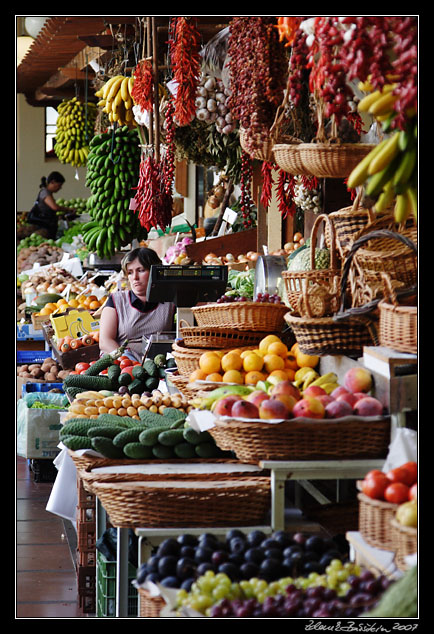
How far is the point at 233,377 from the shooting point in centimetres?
355

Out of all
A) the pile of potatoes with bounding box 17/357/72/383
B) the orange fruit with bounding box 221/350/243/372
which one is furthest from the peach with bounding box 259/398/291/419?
the pile of potatoes with bounding box 17/357/72/383

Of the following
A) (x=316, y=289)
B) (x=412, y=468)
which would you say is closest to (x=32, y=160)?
(x=316, y=289)

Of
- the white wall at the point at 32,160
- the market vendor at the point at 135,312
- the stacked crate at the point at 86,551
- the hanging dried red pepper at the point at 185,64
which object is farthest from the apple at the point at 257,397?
the white wall at the point at 32,160

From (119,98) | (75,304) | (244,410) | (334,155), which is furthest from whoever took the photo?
(75,304)

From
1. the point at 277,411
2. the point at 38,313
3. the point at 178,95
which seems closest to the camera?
the point at 277,411

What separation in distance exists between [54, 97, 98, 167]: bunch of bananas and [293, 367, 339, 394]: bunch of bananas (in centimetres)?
828

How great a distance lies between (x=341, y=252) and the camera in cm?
343

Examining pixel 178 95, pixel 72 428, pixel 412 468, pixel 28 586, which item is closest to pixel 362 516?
pixel 412 468

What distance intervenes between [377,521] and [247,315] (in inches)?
68.7

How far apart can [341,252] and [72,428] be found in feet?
3.77

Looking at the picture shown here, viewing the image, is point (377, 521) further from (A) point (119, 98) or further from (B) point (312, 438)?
(A) point (119, 98)

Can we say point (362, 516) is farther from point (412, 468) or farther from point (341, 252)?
point (341, 252)

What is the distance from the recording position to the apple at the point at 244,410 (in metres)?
2.84

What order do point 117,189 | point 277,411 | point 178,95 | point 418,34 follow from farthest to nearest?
point 117,189, point 178,95, point 277,411, point 418,34
